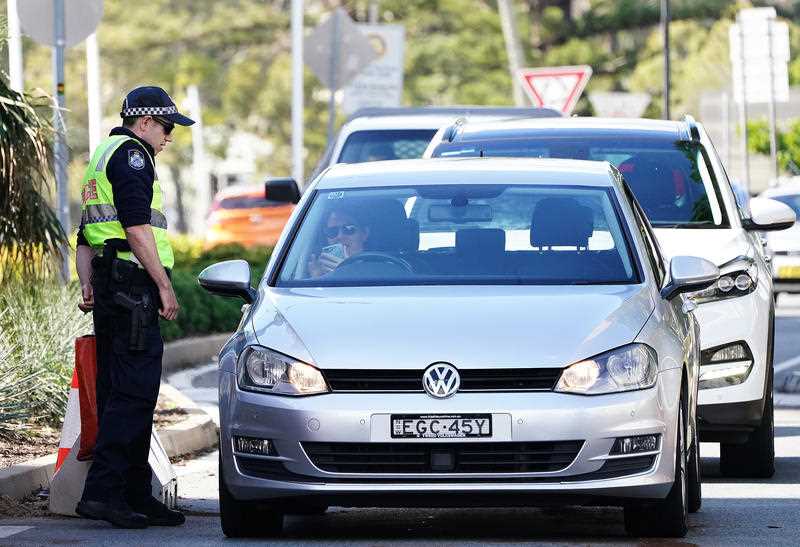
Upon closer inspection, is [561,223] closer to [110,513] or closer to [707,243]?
[707,243]

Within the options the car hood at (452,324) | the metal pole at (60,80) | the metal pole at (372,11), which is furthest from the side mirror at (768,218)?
the metal pole at (372,11)

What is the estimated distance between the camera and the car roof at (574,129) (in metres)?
11.3

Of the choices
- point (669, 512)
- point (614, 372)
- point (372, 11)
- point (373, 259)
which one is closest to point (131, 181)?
point (373, 259)

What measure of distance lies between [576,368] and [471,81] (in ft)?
152

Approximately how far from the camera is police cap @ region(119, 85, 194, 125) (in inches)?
327

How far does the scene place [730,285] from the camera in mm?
9859

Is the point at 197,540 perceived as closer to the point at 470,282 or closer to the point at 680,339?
the point at 470,282

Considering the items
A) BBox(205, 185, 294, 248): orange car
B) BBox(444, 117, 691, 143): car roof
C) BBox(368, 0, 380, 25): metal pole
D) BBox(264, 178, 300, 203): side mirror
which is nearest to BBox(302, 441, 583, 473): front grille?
BBox(444, 117, 691, 143): car roof

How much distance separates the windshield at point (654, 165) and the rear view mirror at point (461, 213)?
7.16ft

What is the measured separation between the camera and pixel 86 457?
8438mm

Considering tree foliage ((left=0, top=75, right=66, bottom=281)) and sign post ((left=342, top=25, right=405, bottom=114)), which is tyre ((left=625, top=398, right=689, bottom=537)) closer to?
tree foliage ((left=0, top=75, right=66, bottom=281))

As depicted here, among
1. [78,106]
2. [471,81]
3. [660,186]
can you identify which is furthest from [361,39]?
[78,106]

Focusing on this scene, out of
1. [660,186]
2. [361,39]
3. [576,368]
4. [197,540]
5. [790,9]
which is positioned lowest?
[197,540]

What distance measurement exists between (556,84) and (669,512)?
17.2 metres
